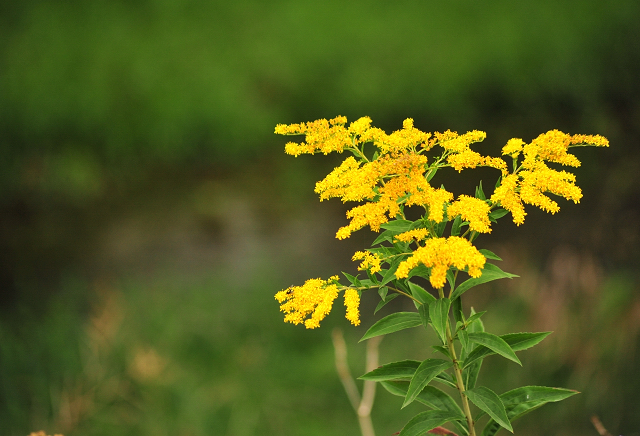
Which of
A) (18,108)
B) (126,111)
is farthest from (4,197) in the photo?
(126,111)

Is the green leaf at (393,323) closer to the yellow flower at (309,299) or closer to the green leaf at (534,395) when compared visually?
the yellow flower at (309,299)

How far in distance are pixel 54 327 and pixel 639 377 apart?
7.04 ft

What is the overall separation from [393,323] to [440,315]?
8 cm

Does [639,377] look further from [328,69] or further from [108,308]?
[328,69]

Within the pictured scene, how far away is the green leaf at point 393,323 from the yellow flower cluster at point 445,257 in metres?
0.14

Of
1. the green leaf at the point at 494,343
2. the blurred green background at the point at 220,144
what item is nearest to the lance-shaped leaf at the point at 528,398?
the green leaf at the point at 494,343

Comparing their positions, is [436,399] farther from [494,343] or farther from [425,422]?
[494,343]

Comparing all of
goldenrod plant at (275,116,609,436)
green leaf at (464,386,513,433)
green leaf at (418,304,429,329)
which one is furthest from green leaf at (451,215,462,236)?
green leaf at (464,386,513,433)

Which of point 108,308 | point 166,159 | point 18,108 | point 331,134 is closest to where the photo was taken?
point 331,134

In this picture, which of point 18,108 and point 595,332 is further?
point 18,108

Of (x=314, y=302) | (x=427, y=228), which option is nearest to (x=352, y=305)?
(x=314, y=302)

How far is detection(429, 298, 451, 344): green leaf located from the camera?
0.71 m

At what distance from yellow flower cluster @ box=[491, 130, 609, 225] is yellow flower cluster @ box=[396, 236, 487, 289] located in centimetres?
9

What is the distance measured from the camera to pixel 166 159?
336 centimetres
